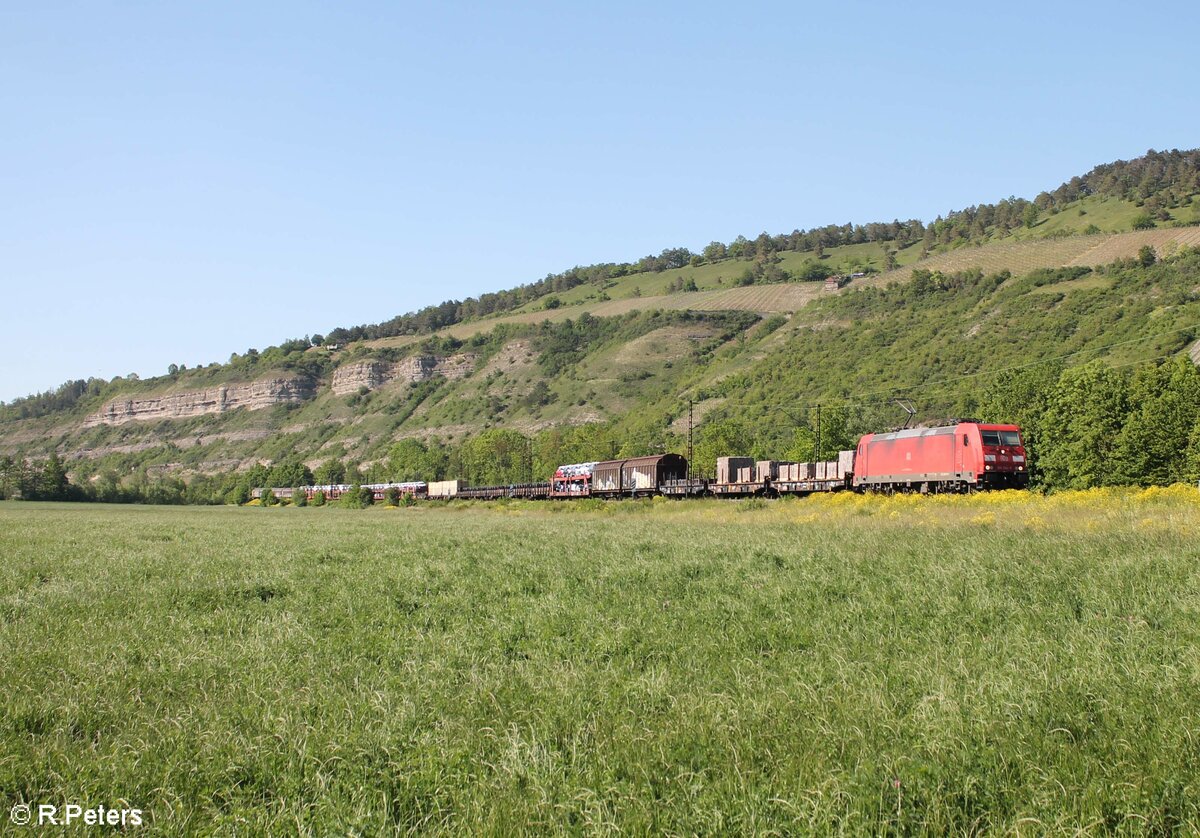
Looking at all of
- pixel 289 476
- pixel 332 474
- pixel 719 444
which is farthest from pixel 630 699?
pixel 289 476

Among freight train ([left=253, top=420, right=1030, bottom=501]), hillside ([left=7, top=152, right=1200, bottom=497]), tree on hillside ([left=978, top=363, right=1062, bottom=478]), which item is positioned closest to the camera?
freight train ([left=253, top=420, right=1030, bottom=501])

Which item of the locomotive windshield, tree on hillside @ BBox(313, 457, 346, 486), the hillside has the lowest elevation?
tree on hillside @ BBox(313, 457, 346, 486)

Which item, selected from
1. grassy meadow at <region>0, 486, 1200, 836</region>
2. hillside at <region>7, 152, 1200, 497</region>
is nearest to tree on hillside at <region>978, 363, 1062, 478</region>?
hillside at <region>7, 152, 1200, 497</region>

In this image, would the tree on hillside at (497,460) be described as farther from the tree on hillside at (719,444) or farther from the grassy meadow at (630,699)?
the grassy meadow at (630,699)

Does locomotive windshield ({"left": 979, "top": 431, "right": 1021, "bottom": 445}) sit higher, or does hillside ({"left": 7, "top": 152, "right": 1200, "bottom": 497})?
hillside ({"left": 7, "top": 152, "right": 1200, "bottom": 497})

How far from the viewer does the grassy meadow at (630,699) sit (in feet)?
18.7

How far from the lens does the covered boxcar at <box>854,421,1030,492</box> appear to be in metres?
43.0

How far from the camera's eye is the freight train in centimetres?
4353

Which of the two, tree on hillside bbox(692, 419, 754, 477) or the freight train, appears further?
tree on hillside bbox(692, 419, 754, 477)

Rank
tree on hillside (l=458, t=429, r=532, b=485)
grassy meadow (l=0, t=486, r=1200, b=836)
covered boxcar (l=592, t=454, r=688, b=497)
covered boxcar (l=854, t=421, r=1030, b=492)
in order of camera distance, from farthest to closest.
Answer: tree on hillside (l=458, t=429, r=532, b=485)
covered boxcar (l=592, t=454, r=688, b=497)
covered boxcar (l=854, t=421, r=1030, b=492)
grassy meadow (l=0, t=486, r=1200, b=836)

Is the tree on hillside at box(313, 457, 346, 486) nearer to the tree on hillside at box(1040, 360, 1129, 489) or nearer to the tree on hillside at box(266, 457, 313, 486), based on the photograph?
the tree on hillside at box(266, 457, 313, 486)

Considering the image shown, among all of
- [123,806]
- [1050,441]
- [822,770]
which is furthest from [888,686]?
[1050,441]

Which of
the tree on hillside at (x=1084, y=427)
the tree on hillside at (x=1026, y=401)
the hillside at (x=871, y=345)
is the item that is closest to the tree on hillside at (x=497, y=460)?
the hillside at (x=871, y=345)

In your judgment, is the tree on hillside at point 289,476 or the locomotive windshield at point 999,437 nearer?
the locomotive windshield at point 999,437
